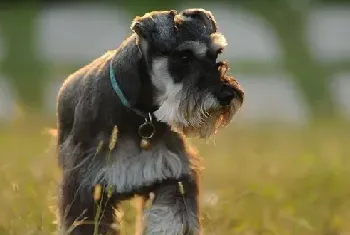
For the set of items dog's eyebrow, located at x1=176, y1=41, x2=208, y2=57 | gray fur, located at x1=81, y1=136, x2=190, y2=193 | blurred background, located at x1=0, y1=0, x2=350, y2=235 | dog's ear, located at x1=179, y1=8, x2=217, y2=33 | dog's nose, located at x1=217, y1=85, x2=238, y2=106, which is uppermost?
dog's ear, located at x1=179, y1=8, x2=217, y2=33

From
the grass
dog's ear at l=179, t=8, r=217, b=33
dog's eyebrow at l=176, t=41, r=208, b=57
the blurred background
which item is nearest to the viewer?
dog's eyebrow at l=176, t=41, r=208, b=57

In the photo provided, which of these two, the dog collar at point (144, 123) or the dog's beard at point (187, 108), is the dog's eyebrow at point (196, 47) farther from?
the dog collar at point (144, 123)

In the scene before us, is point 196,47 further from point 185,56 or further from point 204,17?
point 204,17

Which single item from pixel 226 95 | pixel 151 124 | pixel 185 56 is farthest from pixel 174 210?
pixel 185 56

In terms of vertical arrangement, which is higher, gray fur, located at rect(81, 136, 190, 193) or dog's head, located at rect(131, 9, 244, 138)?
dog's head, located at rect(131, 9, 244, 138)

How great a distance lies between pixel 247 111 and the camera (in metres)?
17.6

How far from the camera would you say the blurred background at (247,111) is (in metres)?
7.66

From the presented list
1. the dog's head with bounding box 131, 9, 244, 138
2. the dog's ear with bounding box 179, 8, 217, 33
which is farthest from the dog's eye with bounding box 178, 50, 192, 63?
the dog's ear with bounding box 179, 8, 217, 33

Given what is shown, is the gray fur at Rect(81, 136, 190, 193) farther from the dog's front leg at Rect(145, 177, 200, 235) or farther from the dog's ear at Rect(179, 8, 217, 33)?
the dog's ear at Rect(179, 8, 217, 33)

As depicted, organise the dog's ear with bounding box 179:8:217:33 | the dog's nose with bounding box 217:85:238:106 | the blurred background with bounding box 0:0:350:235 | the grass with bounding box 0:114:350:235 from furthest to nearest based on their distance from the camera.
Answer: the blurred background with bounding box 0:0:350:235, the grass with bounding box 0:114:350:235, the dog's ear with bounding box 179:8:217:33, the dog's nose with bounding box 217:85:238:106

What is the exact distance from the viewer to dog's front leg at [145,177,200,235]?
651 centimetres

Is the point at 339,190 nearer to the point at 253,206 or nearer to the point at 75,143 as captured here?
the point at 253,206

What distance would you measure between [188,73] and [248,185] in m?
2.78

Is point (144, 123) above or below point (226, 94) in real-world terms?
below
